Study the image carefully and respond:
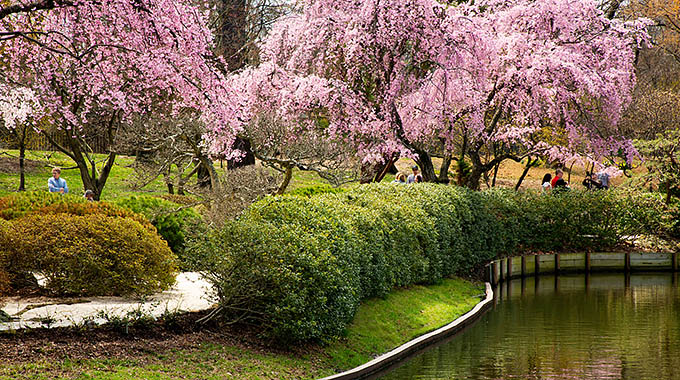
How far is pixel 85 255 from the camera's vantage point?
10.5m

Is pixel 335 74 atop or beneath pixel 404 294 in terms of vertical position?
atop

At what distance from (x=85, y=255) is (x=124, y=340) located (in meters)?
1.91

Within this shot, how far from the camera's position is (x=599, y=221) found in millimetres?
24125

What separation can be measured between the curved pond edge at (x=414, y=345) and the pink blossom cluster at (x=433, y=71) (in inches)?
211

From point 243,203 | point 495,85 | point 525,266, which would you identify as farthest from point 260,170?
point 525,266

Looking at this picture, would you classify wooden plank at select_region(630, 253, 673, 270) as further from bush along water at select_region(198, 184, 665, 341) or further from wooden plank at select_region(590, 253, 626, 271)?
bush along water at select_region(198, 184, 665, 341)

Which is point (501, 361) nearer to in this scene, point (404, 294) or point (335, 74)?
point (404, 294)

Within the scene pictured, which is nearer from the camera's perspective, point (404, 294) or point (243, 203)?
point (404, 294)

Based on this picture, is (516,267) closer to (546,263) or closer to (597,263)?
(546,263)

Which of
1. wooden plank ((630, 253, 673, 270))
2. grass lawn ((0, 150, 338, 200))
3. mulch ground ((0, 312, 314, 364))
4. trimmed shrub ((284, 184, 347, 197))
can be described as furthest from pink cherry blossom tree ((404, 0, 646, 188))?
mulch ground ((0, 312, 314, 364))

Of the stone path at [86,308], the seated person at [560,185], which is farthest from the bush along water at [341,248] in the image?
the seated person at [560,185]

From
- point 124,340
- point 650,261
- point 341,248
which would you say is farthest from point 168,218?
point 650,261

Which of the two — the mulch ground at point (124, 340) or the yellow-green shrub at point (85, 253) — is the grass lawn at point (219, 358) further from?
the yellow-green shrub at point (85, 253)

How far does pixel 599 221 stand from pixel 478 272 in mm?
5752
